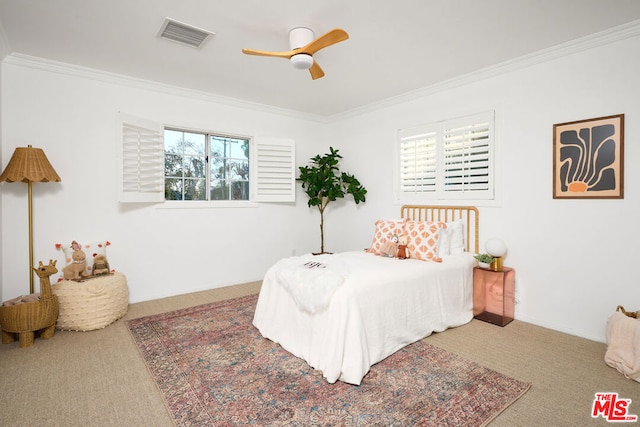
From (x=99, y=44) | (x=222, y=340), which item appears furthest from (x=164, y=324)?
(x=99, y=44)

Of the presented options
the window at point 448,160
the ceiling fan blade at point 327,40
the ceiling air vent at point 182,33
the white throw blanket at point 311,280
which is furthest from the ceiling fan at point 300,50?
the window at point 448,160

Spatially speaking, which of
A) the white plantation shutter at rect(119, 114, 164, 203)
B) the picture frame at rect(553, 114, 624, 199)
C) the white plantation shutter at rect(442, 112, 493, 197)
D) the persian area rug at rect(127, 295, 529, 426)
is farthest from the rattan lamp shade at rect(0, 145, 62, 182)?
the picture frame at rect(553, 114, 624, 199)

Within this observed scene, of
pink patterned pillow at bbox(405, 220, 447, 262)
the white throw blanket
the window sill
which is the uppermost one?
the window sill

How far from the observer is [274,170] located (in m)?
4.85

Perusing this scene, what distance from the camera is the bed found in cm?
220

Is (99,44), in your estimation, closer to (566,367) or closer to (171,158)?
(171,158)

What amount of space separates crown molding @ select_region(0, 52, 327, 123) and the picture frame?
3626mm

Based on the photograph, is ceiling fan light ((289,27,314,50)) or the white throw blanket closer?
the white throw blanket

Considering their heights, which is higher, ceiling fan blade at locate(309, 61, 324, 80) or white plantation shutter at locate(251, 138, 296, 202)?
ceiling fan blade at locate(309, 61, 324, 80)

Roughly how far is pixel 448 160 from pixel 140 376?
12.0 ft

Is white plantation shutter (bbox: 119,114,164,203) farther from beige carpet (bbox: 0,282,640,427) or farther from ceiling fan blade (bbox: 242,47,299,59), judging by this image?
ceiling fan blade (bbox: 242,47,299,59)

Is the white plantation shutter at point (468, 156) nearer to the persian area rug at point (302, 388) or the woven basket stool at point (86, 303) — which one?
the persian area rug at point (302, 388)

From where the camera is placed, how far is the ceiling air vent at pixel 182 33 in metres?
2.55

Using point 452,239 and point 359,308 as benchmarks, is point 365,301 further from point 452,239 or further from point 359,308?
point 452,239
